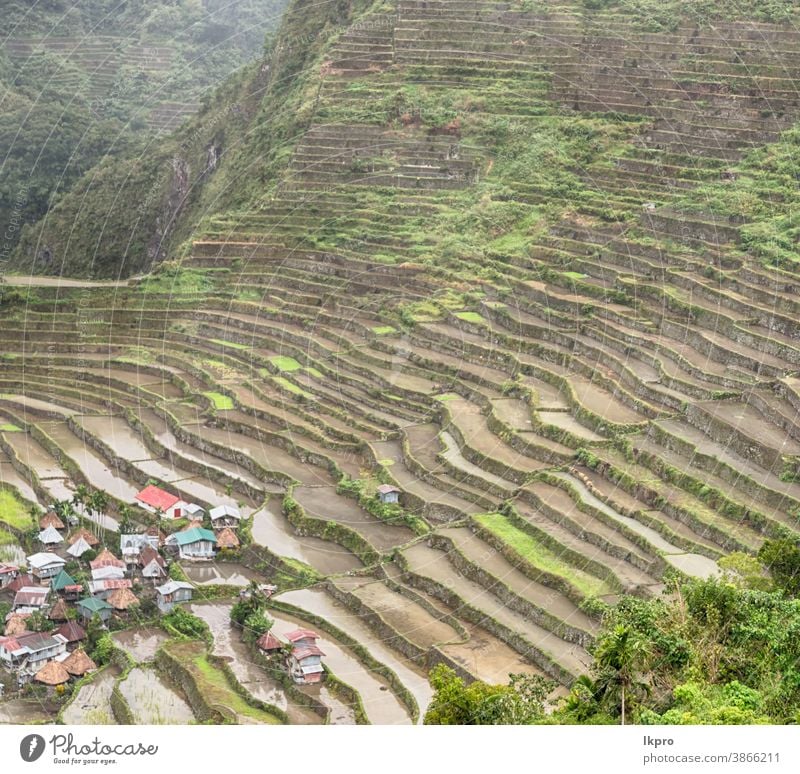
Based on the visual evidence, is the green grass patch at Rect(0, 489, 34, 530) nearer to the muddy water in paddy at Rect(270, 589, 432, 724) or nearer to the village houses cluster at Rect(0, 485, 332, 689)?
the village houses cluster at Rect(0, 485, 332, 689)

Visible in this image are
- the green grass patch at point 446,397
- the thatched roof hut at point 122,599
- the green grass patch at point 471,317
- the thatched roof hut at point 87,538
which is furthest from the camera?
the green grass patch at point 471,317

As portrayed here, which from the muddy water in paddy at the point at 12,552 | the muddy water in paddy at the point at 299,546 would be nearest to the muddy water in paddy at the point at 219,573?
the muddy water in paddy at the point at 299,546

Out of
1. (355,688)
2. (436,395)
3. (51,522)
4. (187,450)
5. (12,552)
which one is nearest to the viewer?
(355,688)

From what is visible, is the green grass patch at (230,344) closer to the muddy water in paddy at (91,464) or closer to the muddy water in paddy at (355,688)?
the muddy water in paddy at (91,464)

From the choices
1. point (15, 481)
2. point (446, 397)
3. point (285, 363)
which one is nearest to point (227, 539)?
point (446, 397)

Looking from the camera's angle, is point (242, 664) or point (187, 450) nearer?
point (242, 664)

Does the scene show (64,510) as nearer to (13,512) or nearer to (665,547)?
(13,512)
